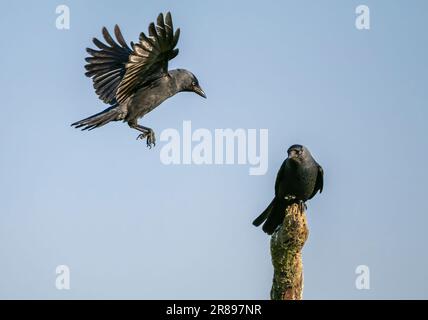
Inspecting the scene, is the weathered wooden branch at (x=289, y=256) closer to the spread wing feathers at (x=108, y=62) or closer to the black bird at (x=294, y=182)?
the black bird at (x=294, y=182)

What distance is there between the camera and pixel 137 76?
12.7m

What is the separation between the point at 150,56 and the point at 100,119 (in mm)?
1017

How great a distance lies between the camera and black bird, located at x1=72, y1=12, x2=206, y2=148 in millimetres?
12102

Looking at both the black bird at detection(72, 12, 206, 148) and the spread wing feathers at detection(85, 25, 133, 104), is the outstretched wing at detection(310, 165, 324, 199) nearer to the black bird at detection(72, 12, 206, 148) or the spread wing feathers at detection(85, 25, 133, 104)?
the black bird at detection(72, 12, 206, 148)

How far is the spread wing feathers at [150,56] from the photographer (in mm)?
11867

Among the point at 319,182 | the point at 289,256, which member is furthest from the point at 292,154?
the point at 289,256

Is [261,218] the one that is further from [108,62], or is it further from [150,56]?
[108,62]

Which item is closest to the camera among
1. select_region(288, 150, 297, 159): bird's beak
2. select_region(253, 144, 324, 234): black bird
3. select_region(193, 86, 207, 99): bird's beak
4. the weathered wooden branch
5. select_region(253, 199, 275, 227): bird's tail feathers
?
the weathered wooden branch

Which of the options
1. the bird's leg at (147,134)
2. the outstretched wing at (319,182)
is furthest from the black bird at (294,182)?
the bird's leg at (147,134)

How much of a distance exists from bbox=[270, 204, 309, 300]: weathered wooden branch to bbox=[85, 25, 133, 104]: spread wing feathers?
4.34 m

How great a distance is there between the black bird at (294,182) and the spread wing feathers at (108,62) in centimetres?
274

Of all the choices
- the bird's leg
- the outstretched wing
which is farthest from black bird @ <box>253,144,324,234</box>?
the bird's leg

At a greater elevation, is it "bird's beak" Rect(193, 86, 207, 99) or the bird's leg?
"bird's beak" Rect(193, 86, 207, 99)
